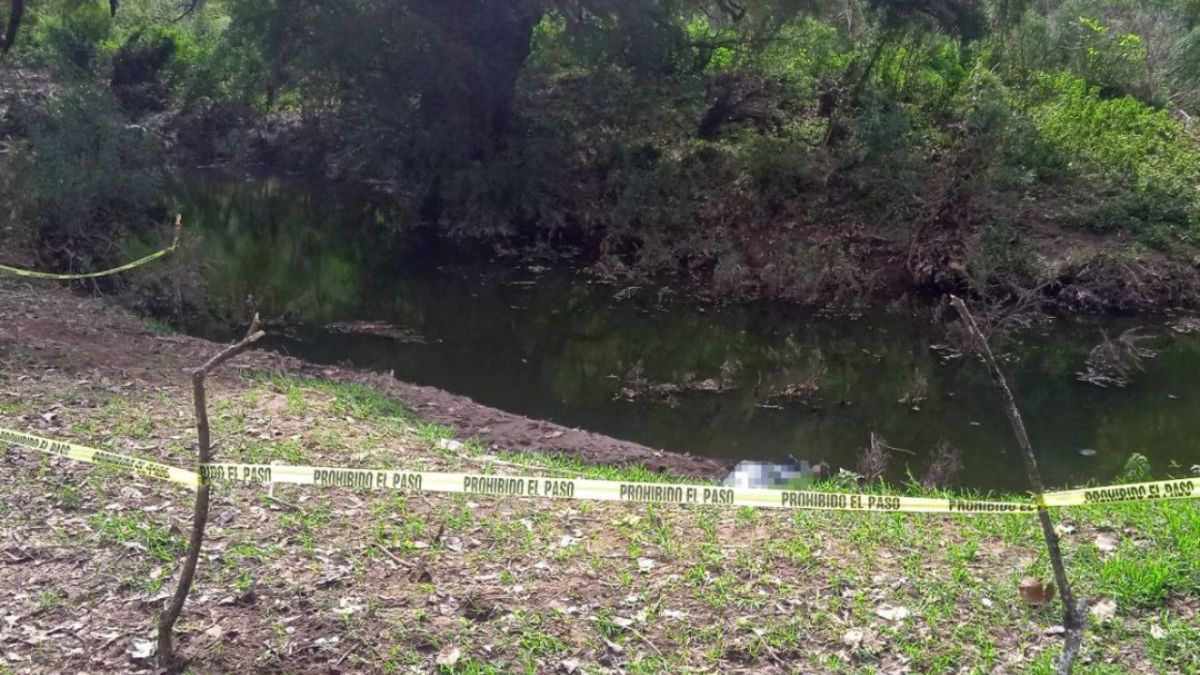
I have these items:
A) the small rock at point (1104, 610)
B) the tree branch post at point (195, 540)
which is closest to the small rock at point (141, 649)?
the tree branch post at point (195, 540)

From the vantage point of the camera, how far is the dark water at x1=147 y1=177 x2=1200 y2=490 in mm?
11352

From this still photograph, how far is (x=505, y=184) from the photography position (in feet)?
73.8

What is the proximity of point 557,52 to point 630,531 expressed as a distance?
19691 mm

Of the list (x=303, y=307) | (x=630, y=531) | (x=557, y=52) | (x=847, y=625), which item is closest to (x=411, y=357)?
(x=303, y=307)

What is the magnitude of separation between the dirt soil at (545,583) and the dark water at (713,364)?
461cm

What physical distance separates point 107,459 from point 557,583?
2.62 m

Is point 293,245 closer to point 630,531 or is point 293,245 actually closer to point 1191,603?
point 630,531

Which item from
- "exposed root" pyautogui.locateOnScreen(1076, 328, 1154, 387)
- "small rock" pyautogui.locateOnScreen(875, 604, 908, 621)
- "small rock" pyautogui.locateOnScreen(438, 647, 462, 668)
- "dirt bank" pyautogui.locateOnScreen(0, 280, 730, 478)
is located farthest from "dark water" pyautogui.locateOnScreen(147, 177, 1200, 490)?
"small rock" pyautogui.locateOnScreen(438, 647, 462, 668)

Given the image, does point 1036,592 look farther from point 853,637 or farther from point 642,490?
point 642,490

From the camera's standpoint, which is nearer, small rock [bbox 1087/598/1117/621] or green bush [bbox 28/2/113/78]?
small rock [bbox 1087/598/1117/621]

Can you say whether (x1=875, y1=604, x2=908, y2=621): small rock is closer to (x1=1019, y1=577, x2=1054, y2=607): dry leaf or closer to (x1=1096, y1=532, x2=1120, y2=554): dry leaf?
(x1=1019, y1=577, x2=1054, y2=607): dry leaf

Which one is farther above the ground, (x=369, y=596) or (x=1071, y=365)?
(x=1071, y=365)

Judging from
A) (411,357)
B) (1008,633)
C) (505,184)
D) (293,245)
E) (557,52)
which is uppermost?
(557,52)

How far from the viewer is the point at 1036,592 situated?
4953 millimetres
